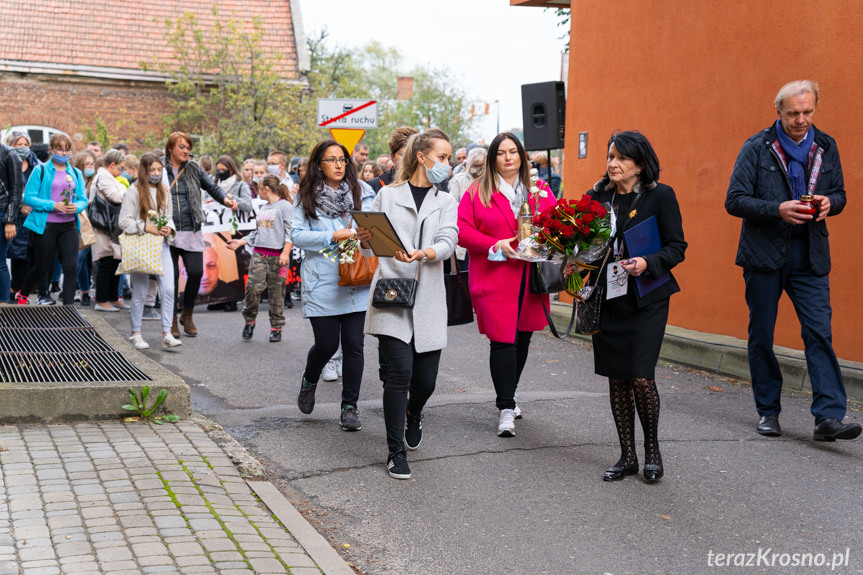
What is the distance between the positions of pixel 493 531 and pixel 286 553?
1.03 meters

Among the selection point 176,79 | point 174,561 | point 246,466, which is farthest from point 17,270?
point 176,79

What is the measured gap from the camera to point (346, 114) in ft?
45.6

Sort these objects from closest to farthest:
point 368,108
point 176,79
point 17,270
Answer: point 17,270
point 368,108
point 176,79

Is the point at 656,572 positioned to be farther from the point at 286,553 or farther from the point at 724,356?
the point at 724,356

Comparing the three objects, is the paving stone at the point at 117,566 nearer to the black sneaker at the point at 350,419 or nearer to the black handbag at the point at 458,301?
the black sneaker at the point at 350,419

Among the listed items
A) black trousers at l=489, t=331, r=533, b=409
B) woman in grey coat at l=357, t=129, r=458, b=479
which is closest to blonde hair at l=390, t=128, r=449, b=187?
woman in grey coat at l=357, t=129, r=458, b=479

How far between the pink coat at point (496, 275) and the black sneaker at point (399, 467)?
1.16 m

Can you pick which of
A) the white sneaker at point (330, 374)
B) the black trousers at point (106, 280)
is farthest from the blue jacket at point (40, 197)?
the white sneaker at point (330, 374)

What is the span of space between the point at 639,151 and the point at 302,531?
2.70 m

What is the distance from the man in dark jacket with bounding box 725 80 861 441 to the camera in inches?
249

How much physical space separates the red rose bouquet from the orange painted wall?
410 cm

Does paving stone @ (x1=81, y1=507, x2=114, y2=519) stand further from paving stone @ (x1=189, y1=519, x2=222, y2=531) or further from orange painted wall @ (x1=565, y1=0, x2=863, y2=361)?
orange painted wall @ (x1=565, y1=0, x2=863, y2=361)

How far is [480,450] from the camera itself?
610 centimetres

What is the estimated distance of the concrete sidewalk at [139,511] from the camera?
401 cm
